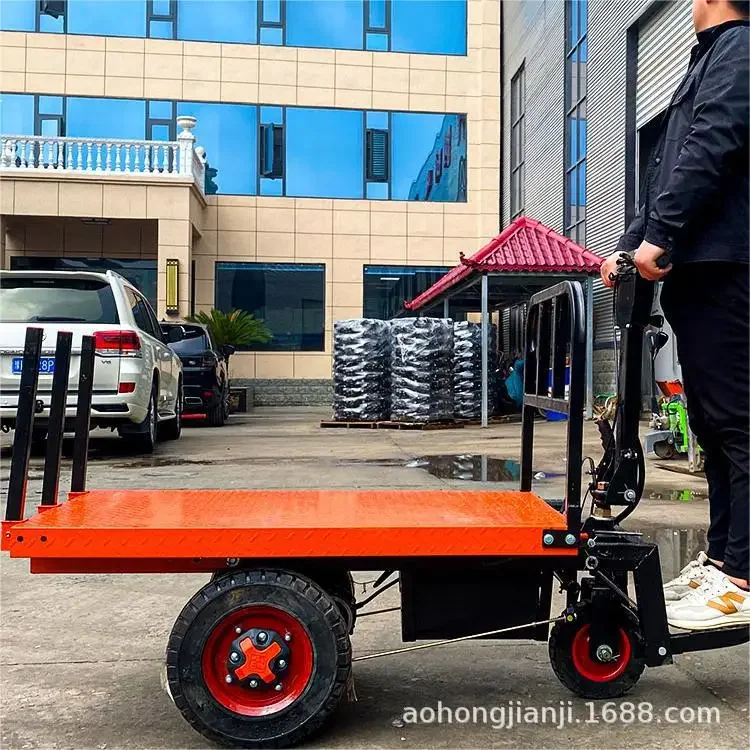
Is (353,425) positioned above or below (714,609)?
→ above

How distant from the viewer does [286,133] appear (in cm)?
2348

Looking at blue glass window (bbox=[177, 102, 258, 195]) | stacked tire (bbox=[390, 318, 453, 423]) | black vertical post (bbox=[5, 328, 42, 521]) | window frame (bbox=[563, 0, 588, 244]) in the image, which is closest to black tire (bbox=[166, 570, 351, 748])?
black vertical post (bbox=[5, 328, 42, 521])

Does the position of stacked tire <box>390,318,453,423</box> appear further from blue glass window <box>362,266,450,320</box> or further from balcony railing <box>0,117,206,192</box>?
blue glass window <box>362,266,450,320</box>

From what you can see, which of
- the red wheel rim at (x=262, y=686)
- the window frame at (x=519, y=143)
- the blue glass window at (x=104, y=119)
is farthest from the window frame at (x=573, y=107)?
the red wheel rim at (x=262, y=686)

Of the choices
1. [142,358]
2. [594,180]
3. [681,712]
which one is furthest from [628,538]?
[594,180]

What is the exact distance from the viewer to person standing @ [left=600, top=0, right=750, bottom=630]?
258 cm

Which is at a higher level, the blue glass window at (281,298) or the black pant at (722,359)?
the blue glass window at (281,298)

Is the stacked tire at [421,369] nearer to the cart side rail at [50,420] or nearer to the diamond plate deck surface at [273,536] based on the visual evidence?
the cart side rail at [50,420]

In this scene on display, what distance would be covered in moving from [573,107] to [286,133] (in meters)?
8.34

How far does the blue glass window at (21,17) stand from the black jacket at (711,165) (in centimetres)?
2409

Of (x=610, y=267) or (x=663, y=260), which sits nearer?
(x=663, y=260)

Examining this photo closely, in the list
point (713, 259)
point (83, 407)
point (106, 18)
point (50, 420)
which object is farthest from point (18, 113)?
point (713, 259)

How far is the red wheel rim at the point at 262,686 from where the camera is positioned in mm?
2404

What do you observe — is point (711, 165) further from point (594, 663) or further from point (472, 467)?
point (472, 467)
